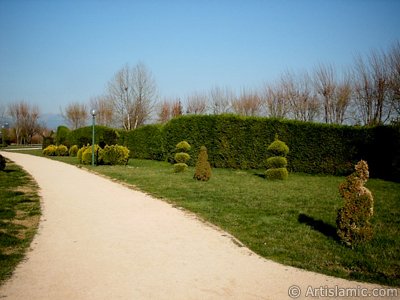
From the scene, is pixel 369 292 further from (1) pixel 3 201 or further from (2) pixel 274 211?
(1) pixel 3 201

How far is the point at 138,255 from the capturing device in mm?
4984

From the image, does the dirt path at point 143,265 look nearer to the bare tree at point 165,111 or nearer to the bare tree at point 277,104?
the bare tree at point 277,104

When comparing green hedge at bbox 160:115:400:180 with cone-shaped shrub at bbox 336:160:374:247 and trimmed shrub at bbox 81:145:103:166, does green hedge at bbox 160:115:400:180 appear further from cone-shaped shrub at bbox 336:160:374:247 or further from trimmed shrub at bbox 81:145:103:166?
cone-shaped shrub at bbox 336:160:374:247

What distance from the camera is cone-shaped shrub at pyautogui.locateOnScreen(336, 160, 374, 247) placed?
547 centimetres

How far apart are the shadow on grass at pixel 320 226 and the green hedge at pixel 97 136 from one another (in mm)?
19538

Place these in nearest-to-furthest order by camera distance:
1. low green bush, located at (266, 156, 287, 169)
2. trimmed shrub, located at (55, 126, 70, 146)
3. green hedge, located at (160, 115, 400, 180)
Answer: low green bush, located at (266, 156, 287, 169), green hedge, located at (160, 115, 400, 180), trimmed shrub, located at (55, 126, 70, 146)

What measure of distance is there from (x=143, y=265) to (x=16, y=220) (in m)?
4.14

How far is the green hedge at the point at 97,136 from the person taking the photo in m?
24.5

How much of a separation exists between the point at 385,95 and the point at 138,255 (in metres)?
25.4

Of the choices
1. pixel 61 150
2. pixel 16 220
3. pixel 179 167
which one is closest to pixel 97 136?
pixel 61 150

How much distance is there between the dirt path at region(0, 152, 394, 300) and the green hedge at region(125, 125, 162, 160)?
63.2 feet

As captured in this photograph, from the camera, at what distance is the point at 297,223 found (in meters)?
7.09

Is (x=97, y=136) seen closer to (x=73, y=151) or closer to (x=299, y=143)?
(x=73, y=151)

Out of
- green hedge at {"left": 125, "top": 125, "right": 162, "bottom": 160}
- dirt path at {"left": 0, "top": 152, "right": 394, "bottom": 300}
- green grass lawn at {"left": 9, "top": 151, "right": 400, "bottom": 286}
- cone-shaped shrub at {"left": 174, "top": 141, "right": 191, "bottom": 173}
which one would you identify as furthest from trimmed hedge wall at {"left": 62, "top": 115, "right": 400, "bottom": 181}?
dirt path at {"left": 0, "top": 152, "right": 394, "bottom": 300}
